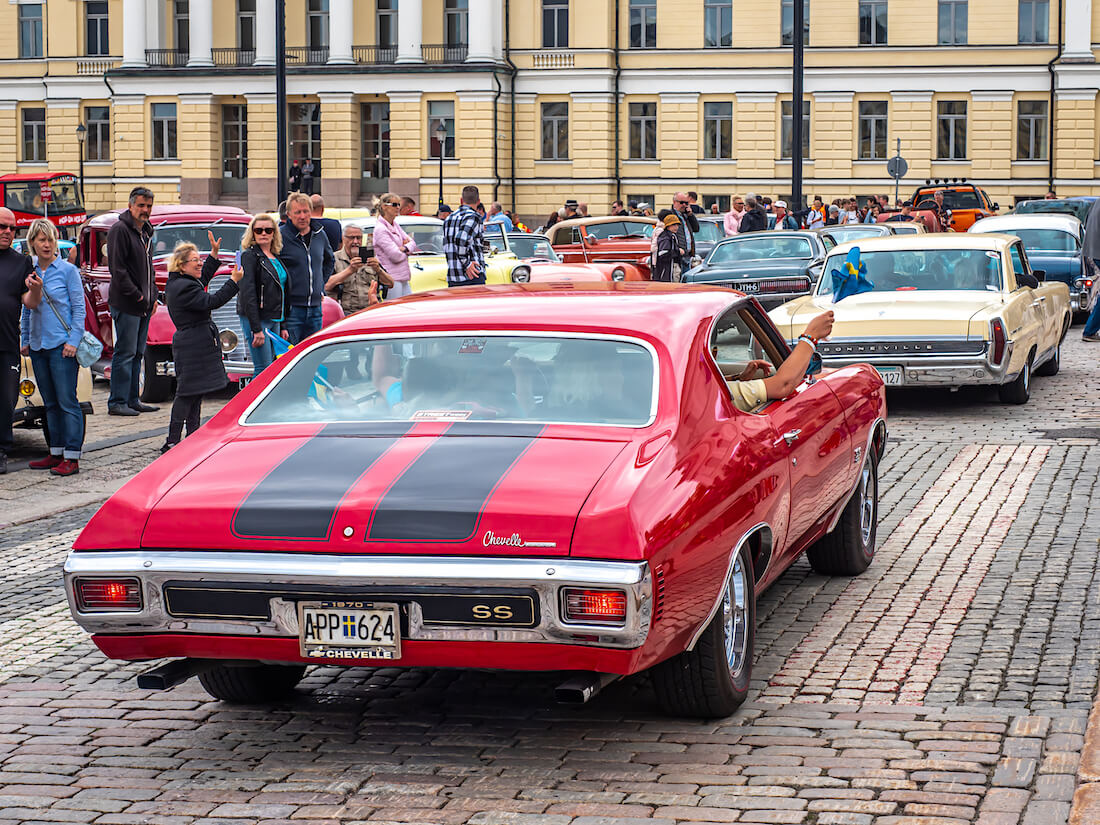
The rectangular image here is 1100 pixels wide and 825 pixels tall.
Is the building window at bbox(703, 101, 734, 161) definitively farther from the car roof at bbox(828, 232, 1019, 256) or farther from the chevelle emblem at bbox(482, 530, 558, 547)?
the chevelle emblem at bbox(482, 530, 558, 547)

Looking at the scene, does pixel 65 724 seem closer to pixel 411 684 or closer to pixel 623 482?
pixel 411 684

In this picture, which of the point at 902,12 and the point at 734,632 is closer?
the point at 734,632

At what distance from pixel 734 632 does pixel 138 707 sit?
7.23ft

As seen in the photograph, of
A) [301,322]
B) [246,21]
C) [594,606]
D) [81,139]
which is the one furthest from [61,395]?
[246,21]

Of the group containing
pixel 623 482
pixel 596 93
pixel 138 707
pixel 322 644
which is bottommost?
pixel 138 707

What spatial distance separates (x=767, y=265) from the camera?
77.7 ft

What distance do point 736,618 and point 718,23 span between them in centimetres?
5865

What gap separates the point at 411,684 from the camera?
6.45 m

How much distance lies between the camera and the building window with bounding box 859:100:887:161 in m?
61.2

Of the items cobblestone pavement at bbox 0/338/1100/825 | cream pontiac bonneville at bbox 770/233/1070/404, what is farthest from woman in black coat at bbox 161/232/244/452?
cream pontiac bonneville at bbox 770/233/1070/404

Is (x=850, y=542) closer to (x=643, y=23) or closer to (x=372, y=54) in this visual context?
(x=643, y=23)

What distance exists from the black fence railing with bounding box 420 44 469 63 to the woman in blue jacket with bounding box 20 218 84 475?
175 feet

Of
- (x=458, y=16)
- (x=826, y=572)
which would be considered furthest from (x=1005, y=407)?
(x=458, y=16)

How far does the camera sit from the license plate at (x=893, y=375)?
14.5 metres
